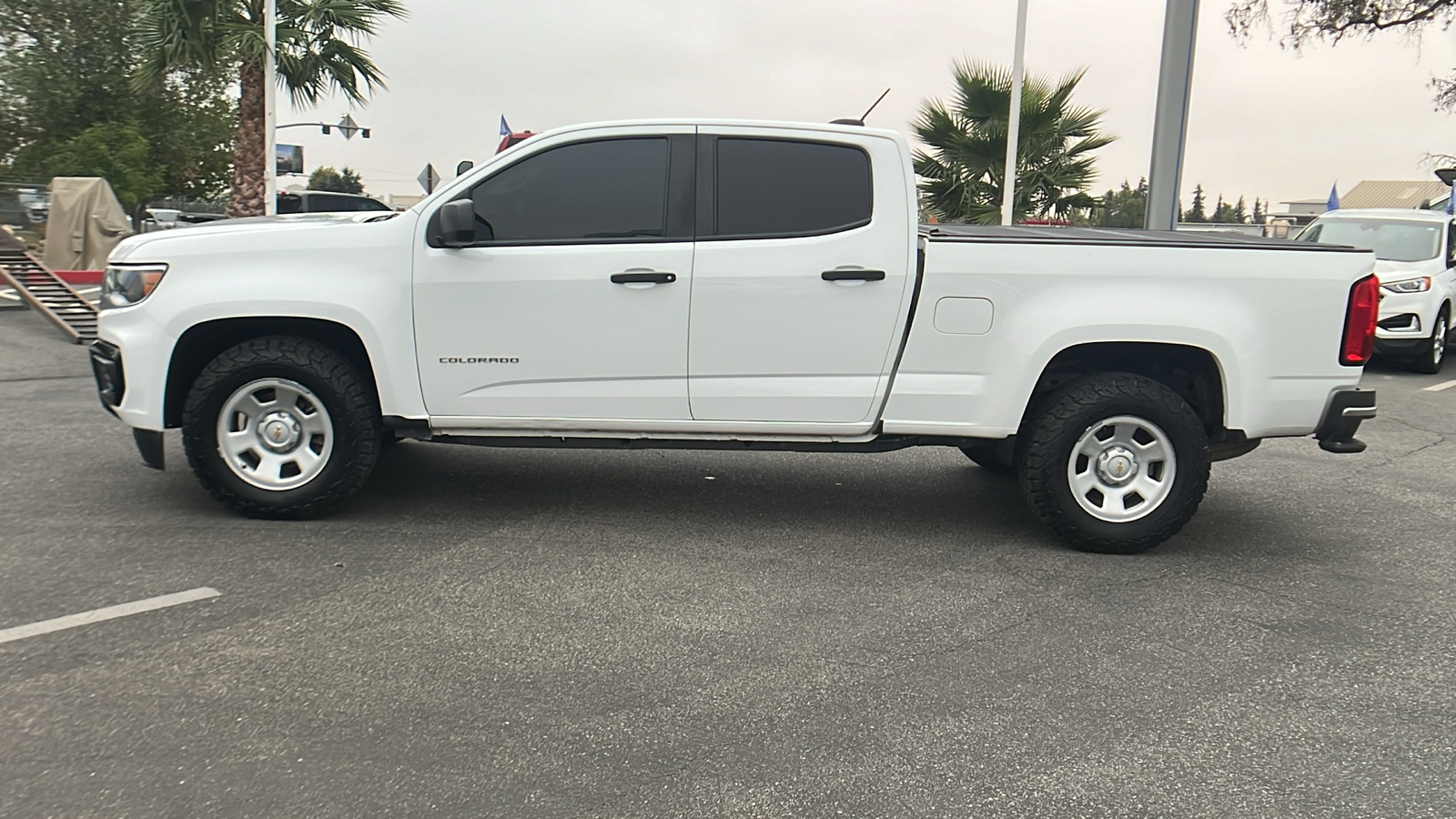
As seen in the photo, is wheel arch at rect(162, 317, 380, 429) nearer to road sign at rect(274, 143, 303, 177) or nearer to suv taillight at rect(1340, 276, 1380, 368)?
suv taillight at rect(1340, 276, 1380, 368)

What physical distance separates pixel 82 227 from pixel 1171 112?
15.0 metres

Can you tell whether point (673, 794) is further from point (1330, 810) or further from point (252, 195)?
point (252, 195)

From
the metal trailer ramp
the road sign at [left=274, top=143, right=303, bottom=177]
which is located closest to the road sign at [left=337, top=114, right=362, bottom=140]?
the road sign at [left=274, top=143, right=303, bottom=177]

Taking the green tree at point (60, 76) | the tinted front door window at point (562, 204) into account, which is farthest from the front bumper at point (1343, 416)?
the green tree at point (60, 76)

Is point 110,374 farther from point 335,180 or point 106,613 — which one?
point 335,180

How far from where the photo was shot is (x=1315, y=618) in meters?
4.55

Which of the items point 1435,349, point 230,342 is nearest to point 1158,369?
point 230,342

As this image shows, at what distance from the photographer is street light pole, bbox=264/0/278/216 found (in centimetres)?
1698

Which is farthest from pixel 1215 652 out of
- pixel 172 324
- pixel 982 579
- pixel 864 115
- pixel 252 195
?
pixel 252 195

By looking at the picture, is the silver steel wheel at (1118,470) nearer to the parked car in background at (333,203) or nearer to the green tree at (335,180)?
the parked car in background at (333,203)

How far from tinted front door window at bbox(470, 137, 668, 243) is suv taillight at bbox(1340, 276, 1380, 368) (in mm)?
3168

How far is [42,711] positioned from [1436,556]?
5901mm

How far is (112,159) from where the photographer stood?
2881 centimetres

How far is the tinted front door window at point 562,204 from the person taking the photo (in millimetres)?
5273
